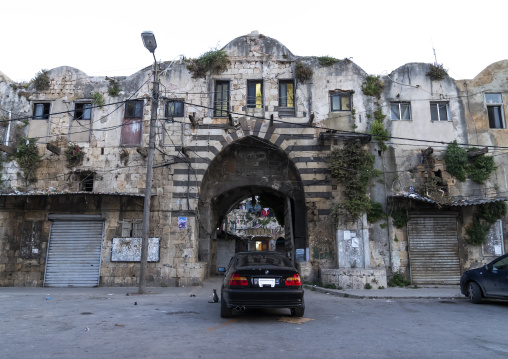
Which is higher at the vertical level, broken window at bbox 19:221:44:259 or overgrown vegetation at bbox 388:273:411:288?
broken window at bbox 19:221:44:259

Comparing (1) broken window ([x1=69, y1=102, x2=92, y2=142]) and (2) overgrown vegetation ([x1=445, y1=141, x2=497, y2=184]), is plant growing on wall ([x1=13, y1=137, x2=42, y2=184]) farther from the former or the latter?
(2) overgrown vegetation ([x1=445, y1=141, x2=497, y2=184])

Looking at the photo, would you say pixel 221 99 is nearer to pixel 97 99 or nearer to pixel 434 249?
pixel 97 99

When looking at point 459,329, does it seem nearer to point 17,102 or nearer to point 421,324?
point 421,324

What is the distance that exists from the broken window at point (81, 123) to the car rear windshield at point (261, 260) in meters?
11.5

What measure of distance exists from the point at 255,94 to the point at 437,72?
323 inches

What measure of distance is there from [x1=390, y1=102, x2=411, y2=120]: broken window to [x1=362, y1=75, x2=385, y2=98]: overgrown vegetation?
0.86 m

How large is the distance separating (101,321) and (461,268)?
1385 cm

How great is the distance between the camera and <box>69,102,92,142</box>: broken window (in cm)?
1656

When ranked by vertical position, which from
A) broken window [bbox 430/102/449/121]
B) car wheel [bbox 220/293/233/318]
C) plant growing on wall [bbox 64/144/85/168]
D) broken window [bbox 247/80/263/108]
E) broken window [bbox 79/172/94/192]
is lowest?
car wheel [bbox 220/293/233/318]

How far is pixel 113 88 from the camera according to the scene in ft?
55.4

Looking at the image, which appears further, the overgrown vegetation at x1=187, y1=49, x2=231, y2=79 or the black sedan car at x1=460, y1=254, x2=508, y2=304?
→ the overgrown vegetation at x1=187, y1=49, x2=231, y2=79

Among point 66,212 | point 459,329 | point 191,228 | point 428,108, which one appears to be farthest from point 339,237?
point 66,212

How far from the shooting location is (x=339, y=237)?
14.9 meters

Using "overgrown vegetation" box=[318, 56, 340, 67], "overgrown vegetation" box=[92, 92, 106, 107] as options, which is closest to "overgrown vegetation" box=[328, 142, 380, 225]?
"overgrown vegetation" box=[318, 56, 340, 67]
